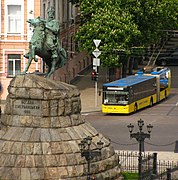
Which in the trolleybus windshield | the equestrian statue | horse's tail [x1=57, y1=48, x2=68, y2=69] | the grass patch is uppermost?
the equestrian statue

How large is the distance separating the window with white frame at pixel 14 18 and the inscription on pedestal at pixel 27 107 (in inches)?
1204

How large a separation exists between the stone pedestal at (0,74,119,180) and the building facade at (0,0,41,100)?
29.8 m

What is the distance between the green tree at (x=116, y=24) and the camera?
219 feet

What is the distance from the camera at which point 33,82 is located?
3450 centimetres

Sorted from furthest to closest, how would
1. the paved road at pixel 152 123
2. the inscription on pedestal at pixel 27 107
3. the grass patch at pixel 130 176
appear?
the paved road at pixel 152 123
the grass patch at pixel 130 176
the inscription on pedestal at pixel 27 107

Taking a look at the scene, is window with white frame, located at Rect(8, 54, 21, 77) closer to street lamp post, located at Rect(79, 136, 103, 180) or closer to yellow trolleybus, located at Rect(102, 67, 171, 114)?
yellow trolleybus, located at Rect(102, 67, 171, 114)

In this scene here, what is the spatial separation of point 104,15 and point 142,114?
1019 cm

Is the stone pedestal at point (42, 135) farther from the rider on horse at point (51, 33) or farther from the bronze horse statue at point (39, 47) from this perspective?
the rider on horse at point (51, 33)

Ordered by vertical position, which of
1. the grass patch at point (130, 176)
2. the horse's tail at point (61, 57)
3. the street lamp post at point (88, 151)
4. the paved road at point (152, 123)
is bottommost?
the paved road at point (152, 123)

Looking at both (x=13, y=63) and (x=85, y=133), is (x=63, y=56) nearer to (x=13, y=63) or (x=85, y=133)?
(x=85, y=133)

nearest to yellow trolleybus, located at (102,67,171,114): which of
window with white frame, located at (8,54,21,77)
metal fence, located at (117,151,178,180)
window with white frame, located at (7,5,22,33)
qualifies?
window with white frame, located at (8,54,21,77)

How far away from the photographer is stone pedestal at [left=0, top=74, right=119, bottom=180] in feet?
111

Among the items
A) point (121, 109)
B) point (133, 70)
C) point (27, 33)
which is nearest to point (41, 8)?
point (27, 33)

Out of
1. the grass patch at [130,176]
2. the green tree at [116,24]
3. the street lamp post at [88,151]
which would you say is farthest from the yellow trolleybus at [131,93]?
the street lamp post at [88,151]
